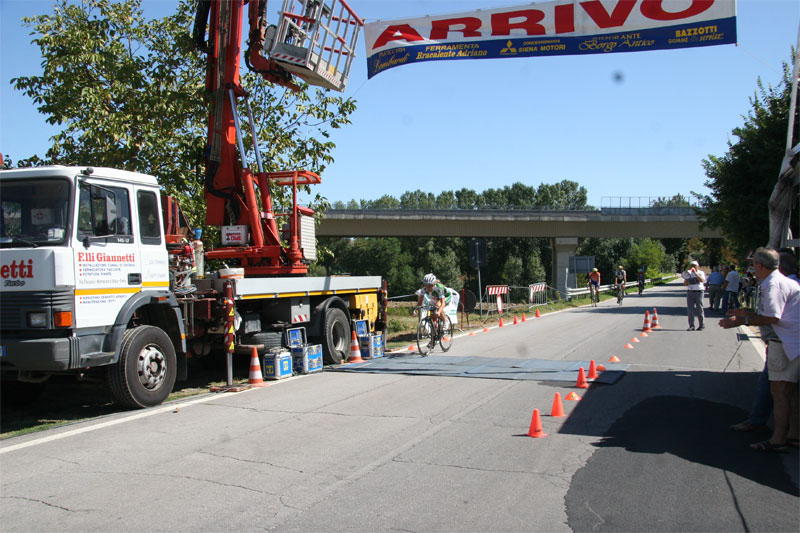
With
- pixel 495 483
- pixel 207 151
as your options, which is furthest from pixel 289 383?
pixel 495 483

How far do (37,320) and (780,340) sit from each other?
26.1 feet

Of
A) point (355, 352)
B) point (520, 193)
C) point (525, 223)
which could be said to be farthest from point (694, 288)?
point (520, 193)

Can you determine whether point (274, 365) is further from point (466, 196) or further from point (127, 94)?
point (466, 196)

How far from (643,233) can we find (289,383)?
147ft

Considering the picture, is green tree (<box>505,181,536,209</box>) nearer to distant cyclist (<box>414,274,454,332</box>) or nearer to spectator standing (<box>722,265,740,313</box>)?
spectator standing (<box>722,265,740,313</box>)

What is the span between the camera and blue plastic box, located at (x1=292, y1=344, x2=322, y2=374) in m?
11.5

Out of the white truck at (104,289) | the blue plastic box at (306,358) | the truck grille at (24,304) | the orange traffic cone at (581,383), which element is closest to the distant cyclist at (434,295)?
the blue plastic box at (306,358)

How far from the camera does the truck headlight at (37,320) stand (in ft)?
24.4

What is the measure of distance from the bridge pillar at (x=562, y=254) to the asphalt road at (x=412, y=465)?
136ft

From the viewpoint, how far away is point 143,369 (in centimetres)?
850

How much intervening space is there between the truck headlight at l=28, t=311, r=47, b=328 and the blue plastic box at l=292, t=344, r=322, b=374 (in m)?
4.66

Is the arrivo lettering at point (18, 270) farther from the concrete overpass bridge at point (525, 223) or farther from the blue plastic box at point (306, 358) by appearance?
the concrete overpass bridge at point (525, 223)

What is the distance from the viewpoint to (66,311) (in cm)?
752

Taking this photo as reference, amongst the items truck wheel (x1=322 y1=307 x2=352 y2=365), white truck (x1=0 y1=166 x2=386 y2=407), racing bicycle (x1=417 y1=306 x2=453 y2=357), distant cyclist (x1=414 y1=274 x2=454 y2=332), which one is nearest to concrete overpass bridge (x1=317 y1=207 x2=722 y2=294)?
distant cyclist (x1=414 y1=274 x2=454 y2=332)
